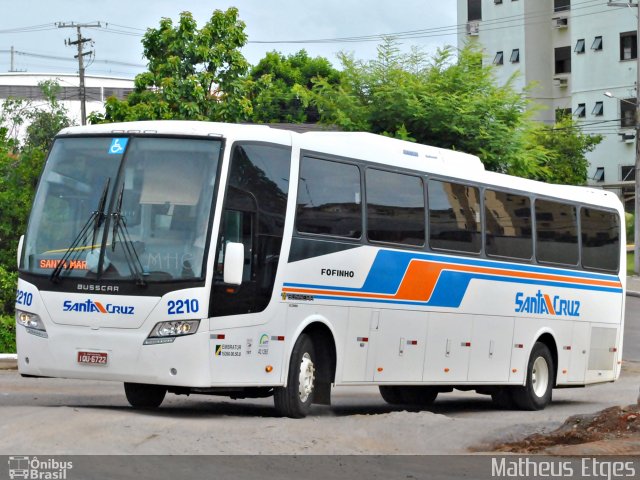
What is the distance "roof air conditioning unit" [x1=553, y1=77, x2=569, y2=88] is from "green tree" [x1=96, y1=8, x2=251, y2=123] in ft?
147

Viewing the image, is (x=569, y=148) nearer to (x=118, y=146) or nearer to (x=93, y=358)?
(x=118, y=146)

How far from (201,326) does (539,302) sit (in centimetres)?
881

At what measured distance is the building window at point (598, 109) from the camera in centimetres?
8031

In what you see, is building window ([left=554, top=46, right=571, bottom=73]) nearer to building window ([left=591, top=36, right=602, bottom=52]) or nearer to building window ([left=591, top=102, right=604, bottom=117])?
building window ([left=591, top=36, right=602, bottom=52])

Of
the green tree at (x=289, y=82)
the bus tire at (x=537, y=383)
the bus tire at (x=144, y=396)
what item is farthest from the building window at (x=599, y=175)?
the bus tire at (x=144, y=396)

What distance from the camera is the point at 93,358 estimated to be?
14102 millimetres

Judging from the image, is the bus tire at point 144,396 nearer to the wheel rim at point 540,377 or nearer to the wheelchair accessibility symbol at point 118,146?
the wheelchair accessibility symbol at point 118,146

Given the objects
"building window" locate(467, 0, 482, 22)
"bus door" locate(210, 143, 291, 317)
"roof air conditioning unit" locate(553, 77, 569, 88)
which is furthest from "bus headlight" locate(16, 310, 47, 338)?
"building window" locate(467, 0, 482, 22)

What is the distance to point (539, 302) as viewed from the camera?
2142 centimetres

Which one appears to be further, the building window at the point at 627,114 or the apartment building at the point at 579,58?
the apartment building at the point at 579,58

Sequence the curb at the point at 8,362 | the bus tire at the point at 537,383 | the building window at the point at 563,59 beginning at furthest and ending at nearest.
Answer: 1. the building window at the point at 563,59
2. the curb at the point at 8,362
3. the bus tire at the point at 537,383

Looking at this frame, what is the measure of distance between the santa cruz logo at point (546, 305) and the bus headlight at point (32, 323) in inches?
341

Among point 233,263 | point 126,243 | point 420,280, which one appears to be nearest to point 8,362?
point 420,280

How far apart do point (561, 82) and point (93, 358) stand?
76.8 m
